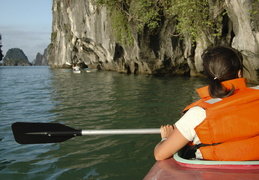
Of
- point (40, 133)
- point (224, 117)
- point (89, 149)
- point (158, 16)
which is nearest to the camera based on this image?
point (224, 117)

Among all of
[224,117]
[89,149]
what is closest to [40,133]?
[89,149]

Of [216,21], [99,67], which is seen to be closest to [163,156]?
[216,21]

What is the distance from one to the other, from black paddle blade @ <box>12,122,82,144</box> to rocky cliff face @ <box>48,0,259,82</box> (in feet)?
30.4

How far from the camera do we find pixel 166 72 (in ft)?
73.4


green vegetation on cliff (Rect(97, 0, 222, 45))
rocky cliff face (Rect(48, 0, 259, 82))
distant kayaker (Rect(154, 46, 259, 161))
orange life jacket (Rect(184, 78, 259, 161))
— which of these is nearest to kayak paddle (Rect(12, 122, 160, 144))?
distant kayaker (Rect(154, 46, 259, 161))

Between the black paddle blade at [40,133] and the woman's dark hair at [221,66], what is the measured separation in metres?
2.01

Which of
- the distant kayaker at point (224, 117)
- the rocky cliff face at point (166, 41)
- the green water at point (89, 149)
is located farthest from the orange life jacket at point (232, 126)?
the rocky cliff face at point (166, 41)

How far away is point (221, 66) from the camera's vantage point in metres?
2.07

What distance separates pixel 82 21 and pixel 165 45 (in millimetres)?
20961

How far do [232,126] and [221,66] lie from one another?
454 mm

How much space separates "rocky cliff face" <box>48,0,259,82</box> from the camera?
11.5 metres

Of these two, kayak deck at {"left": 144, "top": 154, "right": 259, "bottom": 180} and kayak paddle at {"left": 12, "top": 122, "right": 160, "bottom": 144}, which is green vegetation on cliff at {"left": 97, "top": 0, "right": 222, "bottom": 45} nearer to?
kayak paddle at {"left": 12, "top": 122, "right": 160, "bottom": 144}

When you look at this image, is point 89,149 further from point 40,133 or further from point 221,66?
point 221,66

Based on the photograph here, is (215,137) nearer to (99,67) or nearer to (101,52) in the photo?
(101,52)
